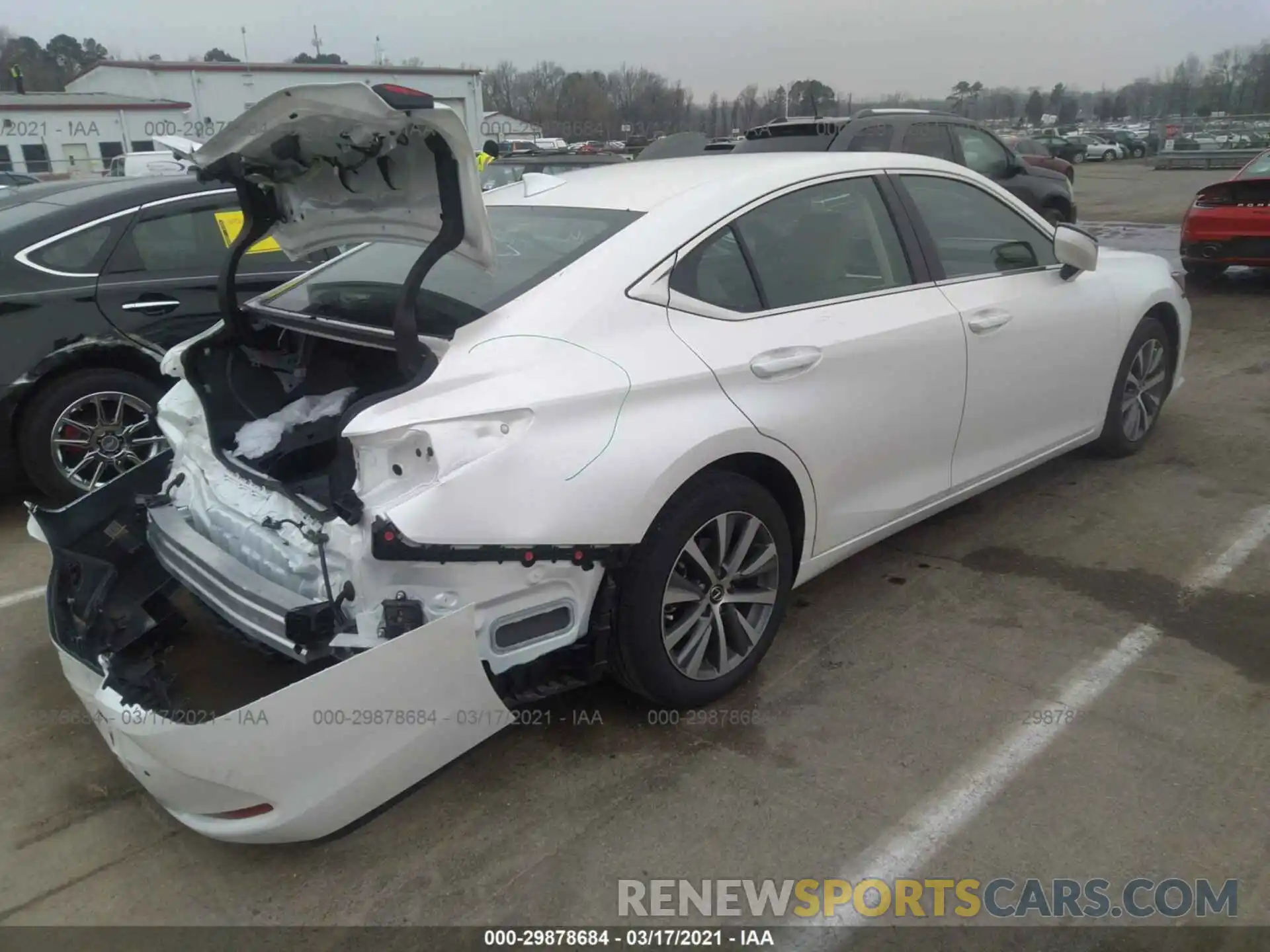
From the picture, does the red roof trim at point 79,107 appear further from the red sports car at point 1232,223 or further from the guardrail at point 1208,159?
the red sports car at point 1232,223

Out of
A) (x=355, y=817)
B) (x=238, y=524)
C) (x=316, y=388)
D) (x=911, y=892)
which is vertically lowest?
(x=911, y=892)

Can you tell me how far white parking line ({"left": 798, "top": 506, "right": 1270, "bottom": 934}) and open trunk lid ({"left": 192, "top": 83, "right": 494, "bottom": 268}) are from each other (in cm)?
190

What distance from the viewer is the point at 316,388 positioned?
3.45 m

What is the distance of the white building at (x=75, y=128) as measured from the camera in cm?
3809

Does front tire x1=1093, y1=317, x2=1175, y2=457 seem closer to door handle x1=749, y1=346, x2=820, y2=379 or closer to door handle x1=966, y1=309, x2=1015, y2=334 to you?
door handle x1=966, y1=309, x2=1015, y2=334

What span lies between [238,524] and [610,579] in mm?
1117

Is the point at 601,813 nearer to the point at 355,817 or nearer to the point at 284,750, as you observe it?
the point at 355,817

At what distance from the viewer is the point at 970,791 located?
9.00 ft

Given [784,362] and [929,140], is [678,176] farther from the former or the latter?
[929,140]

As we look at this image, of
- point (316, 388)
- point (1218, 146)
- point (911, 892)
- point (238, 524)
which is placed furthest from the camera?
point (1218, 146)

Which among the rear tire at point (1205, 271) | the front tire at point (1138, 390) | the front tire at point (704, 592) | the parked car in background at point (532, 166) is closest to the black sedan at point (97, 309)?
the front tire at point (704, 592)

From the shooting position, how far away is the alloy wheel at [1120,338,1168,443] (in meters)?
4.93

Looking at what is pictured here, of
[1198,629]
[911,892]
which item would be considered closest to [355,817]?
[911,892]

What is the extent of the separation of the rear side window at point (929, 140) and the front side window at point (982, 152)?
11.3 inches
